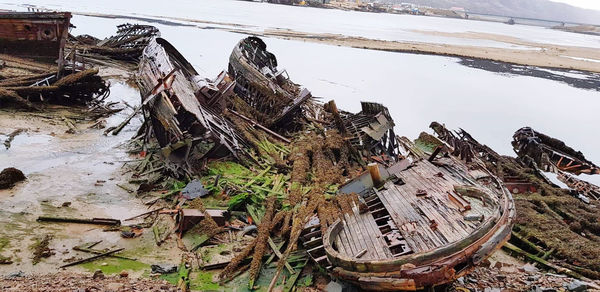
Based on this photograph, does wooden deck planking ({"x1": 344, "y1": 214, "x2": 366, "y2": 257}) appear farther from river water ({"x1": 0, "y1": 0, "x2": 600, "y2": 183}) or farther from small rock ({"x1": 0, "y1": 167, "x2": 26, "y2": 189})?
river water ({"x1": 0, "y1": 0, "x2": 600, "y2": 183})

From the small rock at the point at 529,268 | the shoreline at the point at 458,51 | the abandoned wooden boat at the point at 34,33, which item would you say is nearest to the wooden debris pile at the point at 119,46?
the abandoned wooden boat at the point at 34,33

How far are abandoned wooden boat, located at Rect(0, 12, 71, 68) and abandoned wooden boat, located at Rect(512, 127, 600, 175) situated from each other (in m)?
22.0

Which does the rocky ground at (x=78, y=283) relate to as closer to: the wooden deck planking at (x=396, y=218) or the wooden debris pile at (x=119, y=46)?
the wooden deck planking at (x=396, y=218)

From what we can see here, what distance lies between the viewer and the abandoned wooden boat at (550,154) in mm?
18691

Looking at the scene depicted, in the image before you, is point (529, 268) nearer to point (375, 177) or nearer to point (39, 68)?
point (375, 177)

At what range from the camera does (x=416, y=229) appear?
9242 mm

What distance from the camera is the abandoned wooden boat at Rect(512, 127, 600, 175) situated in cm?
1869

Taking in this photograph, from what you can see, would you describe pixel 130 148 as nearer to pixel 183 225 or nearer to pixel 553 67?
pixel 183 225

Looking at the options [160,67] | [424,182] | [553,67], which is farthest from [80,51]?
[553,67]

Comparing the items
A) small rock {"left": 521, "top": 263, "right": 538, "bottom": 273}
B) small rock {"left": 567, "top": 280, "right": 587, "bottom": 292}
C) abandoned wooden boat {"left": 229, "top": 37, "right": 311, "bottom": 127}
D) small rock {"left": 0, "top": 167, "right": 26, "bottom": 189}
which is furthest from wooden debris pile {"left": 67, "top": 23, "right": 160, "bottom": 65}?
small rock {"left": 567, "top": 280, "right": 587, "bottom": 292}

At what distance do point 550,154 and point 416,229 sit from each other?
45.3 feet

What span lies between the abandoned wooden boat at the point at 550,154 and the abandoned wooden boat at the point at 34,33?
72.1 feet

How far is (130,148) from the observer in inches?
634

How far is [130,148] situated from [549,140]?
59.7 ft
